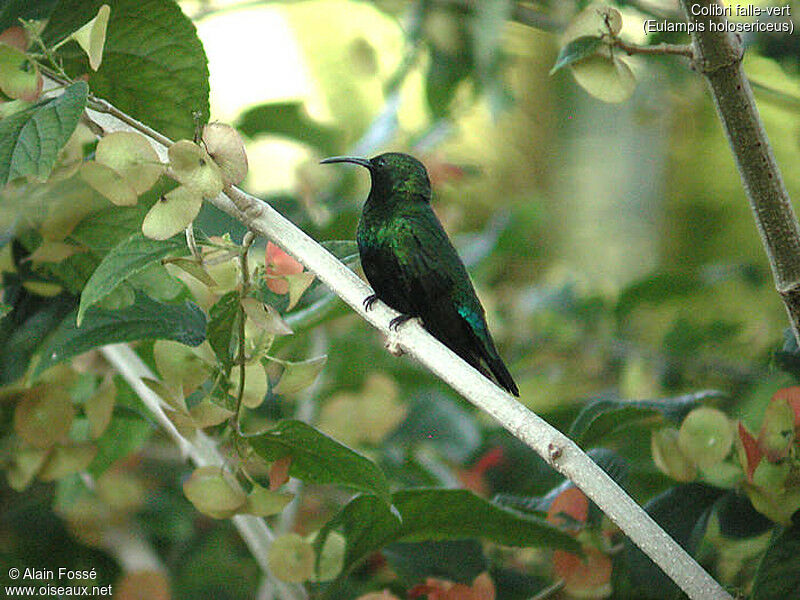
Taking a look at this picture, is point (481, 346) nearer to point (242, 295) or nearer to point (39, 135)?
point (242, 295)

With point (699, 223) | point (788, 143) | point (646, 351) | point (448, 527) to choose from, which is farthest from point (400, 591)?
point (699, 223)

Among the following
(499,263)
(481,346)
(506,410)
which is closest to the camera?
(506,410)

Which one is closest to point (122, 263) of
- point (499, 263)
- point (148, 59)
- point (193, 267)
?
point (193, 267)

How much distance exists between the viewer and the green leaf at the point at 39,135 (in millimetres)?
446

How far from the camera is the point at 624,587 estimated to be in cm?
73

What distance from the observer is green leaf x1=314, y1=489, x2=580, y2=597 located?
620mm

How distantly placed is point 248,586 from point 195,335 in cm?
57

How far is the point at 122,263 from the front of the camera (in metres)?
0.47

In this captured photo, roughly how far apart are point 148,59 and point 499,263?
1242mm

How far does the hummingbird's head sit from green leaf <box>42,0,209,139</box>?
0.25 metres

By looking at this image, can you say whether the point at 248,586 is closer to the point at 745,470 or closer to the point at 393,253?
the point at 393,253

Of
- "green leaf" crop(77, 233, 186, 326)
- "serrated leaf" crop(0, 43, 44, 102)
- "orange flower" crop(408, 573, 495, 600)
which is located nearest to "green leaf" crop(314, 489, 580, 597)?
"orange flower" crop(408, 573, 495, 600)

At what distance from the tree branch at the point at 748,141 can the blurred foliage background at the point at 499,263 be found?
0.15 meters

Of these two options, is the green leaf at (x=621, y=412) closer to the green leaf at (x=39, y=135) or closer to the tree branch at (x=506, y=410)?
the tree branch at (x=506, y=410)
